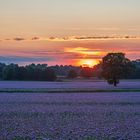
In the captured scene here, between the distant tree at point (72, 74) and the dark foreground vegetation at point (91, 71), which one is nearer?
the dark foreground vegetation at point (91, 71)

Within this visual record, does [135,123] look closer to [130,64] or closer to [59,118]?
[59,118]

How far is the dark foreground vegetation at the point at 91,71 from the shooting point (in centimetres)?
10019

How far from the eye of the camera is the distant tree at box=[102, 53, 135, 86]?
327 ft

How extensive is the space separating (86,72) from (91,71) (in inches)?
70.6

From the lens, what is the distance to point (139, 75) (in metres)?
151

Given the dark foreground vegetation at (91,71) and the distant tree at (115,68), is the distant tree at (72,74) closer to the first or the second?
the dark foreground vegetation at (91,71)

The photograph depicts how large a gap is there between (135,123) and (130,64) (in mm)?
77791

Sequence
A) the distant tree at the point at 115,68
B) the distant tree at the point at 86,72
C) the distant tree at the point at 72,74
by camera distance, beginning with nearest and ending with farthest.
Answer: the distant tree at the point at 115,68 → the distant tree at the point at 72,74 → the distant tree at the point at 86,72

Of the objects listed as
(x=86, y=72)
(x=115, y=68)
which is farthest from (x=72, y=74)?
(x=115, y=68)

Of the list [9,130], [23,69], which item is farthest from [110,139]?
[23,69]

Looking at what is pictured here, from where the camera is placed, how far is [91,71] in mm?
173750

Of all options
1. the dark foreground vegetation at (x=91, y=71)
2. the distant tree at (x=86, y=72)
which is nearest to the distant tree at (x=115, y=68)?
the dark foreground vegetation at (x=91, y=71)

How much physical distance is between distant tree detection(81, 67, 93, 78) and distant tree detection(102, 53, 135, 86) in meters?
68.1

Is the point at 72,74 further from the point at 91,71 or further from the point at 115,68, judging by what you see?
the point at 115,68
